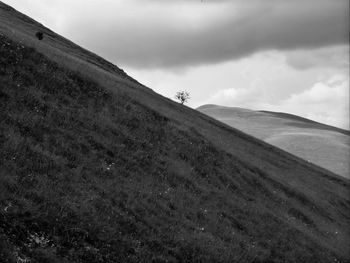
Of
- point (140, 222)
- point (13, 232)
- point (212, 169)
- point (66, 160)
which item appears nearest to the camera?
point (13, 232)

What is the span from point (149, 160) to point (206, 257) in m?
8.50

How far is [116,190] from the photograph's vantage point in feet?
61.6

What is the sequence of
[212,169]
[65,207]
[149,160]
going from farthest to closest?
1. [212,169]
2. [149,160]
3. [65,207]

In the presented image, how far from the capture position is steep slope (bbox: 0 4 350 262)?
14195 mm

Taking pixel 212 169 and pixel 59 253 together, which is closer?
pixel 59 253

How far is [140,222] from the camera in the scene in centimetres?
1722

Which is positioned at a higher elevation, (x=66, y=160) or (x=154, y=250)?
(x=66, y=160)

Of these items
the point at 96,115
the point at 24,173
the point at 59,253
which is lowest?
the point at 59,253

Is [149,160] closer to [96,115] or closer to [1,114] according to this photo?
[96,115]

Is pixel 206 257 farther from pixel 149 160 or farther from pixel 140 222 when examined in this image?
pixel 149 160

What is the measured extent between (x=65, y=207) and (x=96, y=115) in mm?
11656

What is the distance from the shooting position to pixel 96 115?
2612cm

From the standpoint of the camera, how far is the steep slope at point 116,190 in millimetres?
14195

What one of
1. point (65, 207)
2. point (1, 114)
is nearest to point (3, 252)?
point (65, 207)
